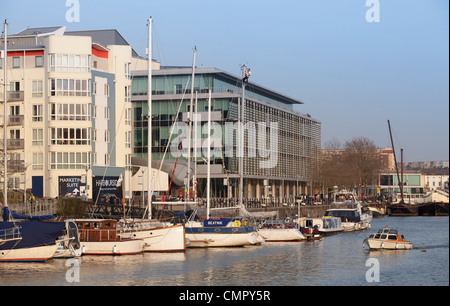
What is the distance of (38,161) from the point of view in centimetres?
8325

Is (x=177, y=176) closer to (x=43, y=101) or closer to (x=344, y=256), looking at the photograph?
(x=43, y=101)

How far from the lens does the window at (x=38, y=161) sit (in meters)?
83.1

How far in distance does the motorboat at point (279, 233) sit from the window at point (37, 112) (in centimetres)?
3047

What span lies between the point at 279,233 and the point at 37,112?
3343 centimetres

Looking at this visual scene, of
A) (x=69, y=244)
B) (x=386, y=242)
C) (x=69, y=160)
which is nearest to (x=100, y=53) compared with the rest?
(x=69, y=160)

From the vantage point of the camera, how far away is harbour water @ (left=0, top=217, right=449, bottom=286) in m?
40.2

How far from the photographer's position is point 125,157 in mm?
89625

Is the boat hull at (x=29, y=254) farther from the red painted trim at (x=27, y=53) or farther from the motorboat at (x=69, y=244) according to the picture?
the red painted trim at (x=27, y=53)

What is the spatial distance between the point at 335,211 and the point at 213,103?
29412mm

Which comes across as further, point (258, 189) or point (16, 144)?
point (258, 189)

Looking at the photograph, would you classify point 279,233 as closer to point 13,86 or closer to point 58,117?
point 58,117

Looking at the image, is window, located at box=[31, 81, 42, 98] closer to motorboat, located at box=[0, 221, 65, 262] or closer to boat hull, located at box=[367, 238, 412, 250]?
motorboat, located at box=[0, 221, 65, 262]

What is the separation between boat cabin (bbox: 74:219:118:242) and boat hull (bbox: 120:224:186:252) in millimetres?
1477

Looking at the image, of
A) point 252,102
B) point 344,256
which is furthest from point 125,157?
point 344,256
